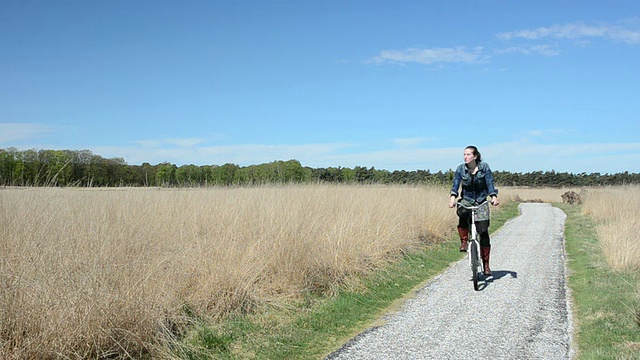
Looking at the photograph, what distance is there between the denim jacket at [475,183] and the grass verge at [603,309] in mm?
2197

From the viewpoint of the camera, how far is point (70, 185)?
35.7 feet

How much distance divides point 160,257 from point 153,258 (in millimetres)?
248

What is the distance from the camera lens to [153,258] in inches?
250

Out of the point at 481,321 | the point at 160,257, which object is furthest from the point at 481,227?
the point at 160,257

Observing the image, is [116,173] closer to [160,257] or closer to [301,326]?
[160,257]

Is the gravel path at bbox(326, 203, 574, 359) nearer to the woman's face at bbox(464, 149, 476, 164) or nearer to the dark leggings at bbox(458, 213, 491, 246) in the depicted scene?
the dark leggings at bbox(458, 213, 491, 246)

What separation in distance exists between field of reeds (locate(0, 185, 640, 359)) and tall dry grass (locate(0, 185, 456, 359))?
2 cm

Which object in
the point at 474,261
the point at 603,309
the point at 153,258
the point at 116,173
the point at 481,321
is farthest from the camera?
the point at 116,173

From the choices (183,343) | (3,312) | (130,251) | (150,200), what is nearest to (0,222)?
(130,251)

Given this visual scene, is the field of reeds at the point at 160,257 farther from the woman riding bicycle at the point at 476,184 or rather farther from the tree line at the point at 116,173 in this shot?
the woman riding bicycle at the point at 476,184

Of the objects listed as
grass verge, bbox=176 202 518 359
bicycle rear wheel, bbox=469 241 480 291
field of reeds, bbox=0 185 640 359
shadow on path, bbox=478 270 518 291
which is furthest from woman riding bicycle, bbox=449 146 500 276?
field of reeds, bbox=0 185 640 359

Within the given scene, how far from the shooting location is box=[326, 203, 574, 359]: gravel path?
5422 millimetres

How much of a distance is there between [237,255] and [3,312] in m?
3.53

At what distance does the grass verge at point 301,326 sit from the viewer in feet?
18.1
